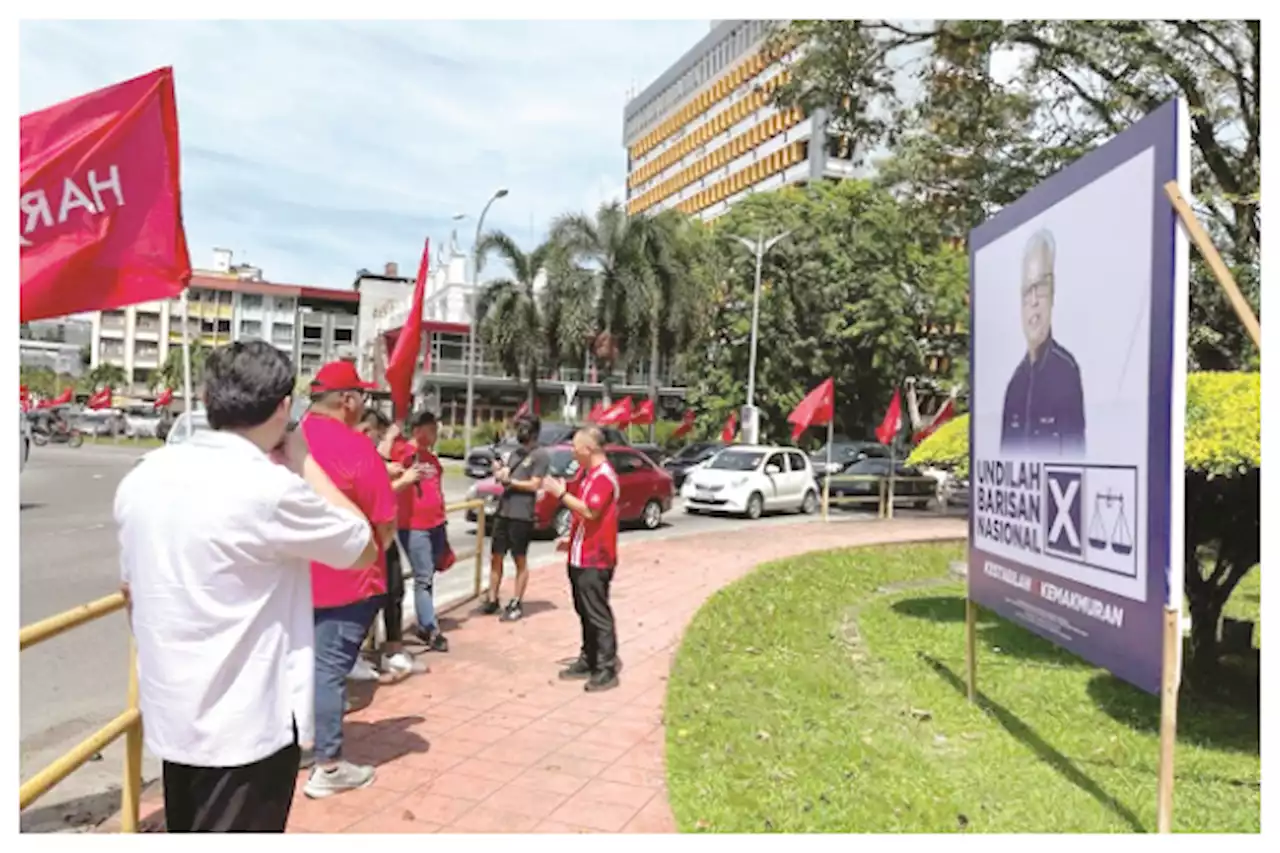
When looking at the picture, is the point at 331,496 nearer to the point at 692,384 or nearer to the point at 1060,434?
the point at 1060,434

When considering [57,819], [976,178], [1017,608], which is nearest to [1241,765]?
[1017,608]

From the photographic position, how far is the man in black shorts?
25.4 ft

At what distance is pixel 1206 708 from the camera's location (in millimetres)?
6051

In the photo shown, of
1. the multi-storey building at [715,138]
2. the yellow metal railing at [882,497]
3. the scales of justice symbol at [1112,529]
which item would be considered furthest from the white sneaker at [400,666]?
the multi-storey building at [715,138]

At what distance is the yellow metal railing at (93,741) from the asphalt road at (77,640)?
1.72 feet

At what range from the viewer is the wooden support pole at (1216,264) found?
3.36m

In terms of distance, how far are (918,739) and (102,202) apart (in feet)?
14.8

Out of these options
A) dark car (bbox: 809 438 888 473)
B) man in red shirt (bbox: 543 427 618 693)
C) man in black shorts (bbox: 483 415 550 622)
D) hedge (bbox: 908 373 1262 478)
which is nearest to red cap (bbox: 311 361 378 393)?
man in red shirt (bbox: 543 427 618 693)

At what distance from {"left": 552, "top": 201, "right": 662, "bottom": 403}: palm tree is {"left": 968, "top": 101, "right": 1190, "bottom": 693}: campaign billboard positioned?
26.0 meters

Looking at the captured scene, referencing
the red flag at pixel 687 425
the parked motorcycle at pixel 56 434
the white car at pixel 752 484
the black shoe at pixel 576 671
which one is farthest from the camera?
the parked motorcycle at pixel 56 434

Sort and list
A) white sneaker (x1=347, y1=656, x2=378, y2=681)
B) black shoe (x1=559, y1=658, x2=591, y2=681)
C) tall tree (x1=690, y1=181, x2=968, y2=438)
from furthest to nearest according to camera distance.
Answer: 1. tall tree (x1=690, y1=181, x2=968, y2=438)
2. black shoe (x1=559, y1=658, x2=591, y2=681)
3. white sneaker (x1=347, y1=656, x2=378, y2=681)

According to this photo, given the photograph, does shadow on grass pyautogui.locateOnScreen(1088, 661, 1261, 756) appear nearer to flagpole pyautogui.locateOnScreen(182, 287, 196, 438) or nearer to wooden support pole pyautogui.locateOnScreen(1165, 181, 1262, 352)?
wooden support pole pyautogui.locateOnScreen(1165, 181, 1262, 352)

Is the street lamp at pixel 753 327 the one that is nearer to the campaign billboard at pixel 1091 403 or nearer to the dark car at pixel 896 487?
the dark car at pixel 896 487

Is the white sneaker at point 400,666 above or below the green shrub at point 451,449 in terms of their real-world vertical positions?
below
